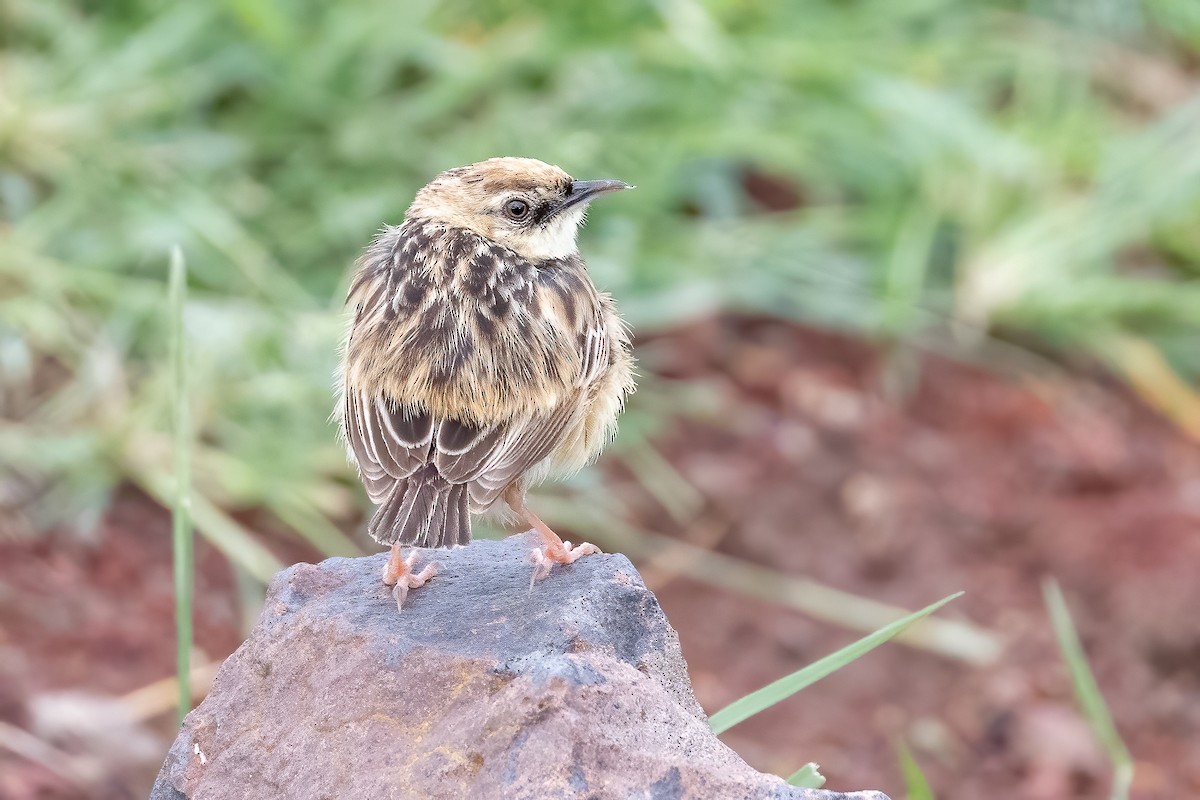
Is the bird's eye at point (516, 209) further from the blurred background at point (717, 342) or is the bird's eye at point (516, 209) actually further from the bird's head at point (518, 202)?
the blurred background at point (717, 342)

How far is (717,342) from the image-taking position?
8.75 m

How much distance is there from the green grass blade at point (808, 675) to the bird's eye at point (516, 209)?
159cm

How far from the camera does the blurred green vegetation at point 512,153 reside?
6.86 m

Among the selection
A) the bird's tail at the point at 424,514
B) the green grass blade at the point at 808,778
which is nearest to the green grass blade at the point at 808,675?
the green grass blade at the point at 808,778

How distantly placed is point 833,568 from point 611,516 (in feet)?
3.51

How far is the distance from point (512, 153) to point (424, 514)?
3.86m

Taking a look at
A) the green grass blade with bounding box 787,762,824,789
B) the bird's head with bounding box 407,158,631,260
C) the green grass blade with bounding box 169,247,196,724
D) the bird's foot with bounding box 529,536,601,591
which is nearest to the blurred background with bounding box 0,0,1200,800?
the green grass blade with bounding box 169,247,196,724

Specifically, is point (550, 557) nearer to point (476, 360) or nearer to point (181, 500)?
point (476, 360)

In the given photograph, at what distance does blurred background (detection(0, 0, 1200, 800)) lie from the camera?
21.9 ft

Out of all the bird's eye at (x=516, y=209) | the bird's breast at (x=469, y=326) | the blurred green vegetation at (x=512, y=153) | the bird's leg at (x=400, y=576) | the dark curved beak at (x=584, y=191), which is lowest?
the bird's leg at (x=400, y=576)

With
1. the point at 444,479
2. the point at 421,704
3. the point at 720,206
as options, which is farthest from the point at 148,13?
the point at 421,704

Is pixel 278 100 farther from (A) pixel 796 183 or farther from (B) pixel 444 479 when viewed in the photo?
(B) pixel 444 479

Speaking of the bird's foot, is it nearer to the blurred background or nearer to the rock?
the rock

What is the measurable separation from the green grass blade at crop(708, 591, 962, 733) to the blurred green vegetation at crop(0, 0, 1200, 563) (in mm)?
3137
